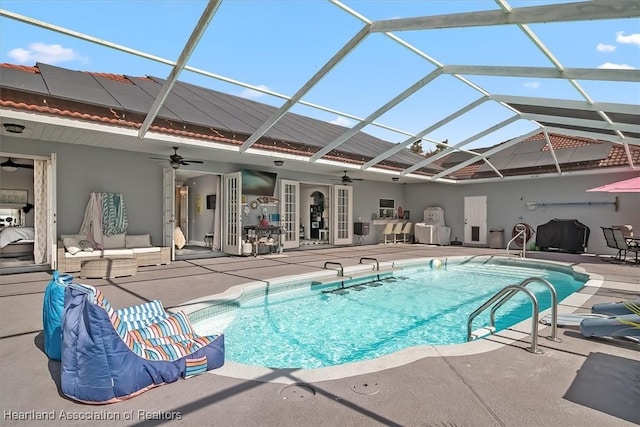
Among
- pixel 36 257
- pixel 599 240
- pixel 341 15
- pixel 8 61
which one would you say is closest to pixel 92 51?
pixel 8 61

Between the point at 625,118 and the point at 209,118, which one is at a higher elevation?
the point at 209,118

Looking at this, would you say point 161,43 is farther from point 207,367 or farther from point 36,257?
point 36,257

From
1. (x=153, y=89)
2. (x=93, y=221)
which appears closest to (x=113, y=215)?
(x=93, y=221)

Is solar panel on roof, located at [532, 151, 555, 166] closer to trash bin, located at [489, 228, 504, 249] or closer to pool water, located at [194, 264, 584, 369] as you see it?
trash bin, located at [489, 228, 504, 249]

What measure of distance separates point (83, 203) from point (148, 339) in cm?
645

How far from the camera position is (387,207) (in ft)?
51.2

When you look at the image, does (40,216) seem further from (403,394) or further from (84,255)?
(403,394)

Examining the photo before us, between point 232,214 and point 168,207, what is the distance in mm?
1820

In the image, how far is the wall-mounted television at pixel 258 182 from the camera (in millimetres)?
10586

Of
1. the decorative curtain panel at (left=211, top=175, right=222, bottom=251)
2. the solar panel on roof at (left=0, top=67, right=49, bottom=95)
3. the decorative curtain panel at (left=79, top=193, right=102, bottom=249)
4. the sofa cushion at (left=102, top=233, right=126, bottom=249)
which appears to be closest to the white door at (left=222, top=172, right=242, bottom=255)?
the decorative curtain panel at (left=211, top=175, right=222, bottom=251)

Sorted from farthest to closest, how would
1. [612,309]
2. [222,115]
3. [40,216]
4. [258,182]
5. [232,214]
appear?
[258,182] < [232,214] < [222,115] < [40,216] < [612,309]

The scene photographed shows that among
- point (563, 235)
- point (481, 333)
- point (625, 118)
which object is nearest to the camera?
point (481, 333)

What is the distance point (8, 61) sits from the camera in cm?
756

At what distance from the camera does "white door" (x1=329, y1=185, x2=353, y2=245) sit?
13331mm
